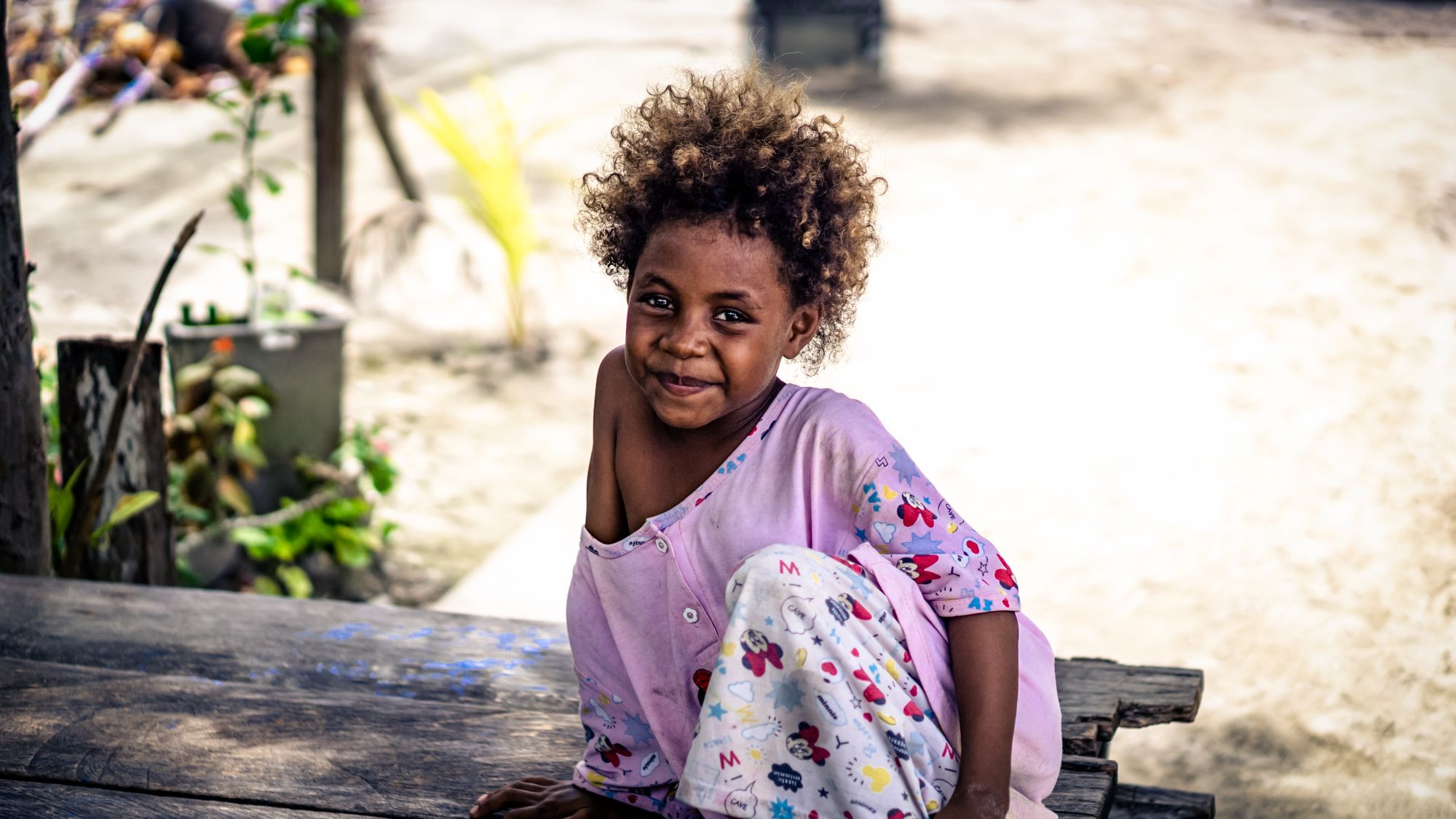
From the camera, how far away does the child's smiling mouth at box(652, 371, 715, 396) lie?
61.4 inches

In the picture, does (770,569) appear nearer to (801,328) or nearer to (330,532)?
(801,328)

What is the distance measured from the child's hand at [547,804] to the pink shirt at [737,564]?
2 centimetres

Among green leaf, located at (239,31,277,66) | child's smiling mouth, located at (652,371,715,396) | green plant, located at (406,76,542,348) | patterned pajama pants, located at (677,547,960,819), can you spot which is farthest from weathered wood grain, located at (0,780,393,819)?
green plant, located at (406,76,542,348)

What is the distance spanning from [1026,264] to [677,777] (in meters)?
4.92

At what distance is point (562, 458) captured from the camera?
16.5 feet

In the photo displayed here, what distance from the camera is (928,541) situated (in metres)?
1.49

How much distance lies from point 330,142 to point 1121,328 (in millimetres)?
3309

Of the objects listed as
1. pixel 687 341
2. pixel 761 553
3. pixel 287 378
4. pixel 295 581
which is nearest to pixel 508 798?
pixel 761 553

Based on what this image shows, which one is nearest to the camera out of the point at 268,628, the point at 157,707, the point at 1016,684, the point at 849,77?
the point at 1016,684

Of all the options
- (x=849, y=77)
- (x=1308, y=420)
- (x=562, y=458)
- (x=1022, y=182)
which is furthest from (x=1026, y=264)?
(x=849, y=77)

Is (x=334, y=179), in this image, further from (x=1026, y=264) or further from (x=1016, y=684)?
(x=1016, y=684)

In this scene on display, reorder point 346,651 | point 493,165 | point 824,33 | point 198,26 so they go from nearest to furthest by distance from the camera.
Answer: point 346,651 < point 493,165 < point 198,26 < point 824,33

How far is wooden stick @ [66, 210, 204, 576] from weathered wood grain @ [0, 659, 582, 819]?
69 centimetres

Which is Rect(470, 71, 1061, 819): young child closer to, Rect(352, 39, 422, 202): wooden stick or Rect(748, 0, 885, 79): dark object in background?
Rect(352, 39, 422, 202): wooden stick
